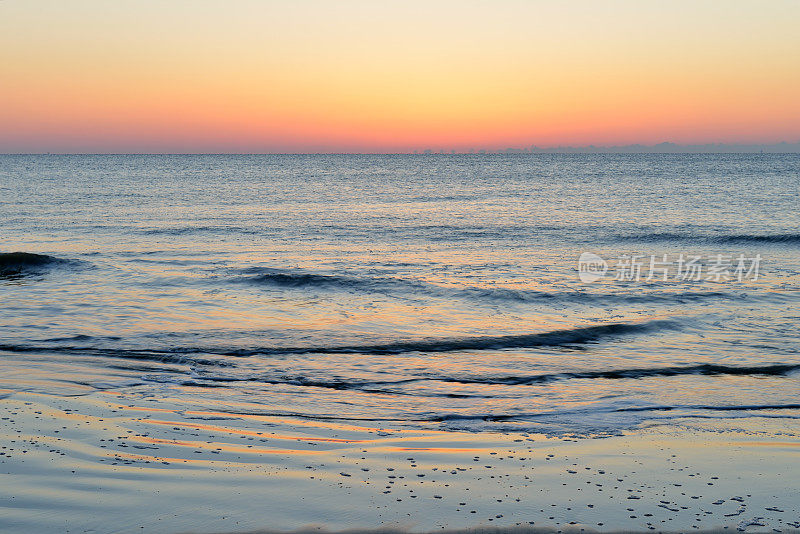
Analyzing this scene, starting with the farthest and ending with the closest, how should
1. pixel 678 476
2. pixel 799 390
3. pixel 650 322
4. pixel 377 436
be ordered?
pixel 650 322 < pixel 799 390 < pixel 377 436 < pixel 678 476

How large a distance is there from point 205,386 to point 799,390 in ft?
25.1

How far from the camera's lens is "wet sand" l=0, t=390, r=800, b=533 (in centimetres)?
452

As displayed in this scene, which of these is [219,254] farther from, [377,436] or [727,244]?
[727,244]

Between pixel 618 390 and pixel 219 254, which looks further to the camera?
pixel 219 254

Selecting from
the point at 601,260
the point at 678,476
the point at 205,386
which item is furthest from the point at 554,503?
the point at 601,260

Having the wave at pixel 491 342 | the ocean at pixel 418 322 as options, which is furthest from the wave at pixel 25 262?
the wave at pixel 491 342

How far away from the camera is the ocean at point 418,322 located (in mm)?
8055

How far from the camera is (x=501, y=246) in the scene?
79.7 feet
